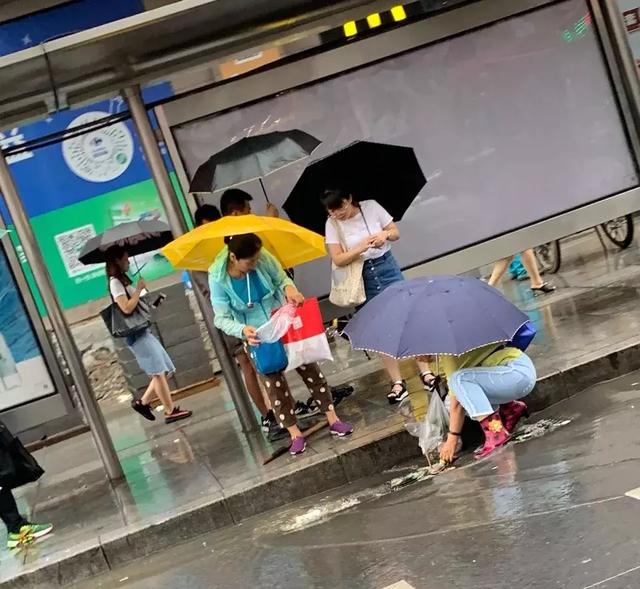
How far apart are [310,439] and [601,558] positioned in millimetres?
2950

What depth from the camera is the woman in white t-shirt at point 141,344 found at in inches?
310

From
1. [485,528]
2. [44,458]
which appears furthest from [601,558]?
[44,458]

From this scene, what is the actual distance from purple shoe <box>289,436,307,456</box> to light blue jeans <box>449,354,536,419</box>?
130 cm

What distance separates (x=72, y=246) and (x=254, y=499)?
6148mm

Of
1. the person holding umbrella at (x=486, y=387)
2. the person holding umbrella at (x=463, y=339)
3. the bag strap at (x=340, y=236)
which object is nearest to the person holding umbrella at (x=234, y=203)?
the bag strap at (x=340, y=236)

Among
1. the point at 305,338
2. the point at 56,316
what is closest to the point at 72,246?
the point at 56,316

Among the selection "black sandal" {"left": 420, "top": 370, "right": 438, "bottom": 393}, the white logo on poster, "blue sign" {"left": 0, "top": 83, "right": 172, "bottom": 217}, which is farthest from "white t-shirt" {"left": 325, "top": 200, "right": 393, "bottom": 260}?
the white logo on poster

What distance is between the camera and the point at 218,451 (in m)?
6.87

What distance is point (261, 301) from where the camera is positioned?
614 centimetres

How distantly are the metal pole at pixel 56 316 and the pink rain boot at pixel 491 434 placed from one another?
10.0ft

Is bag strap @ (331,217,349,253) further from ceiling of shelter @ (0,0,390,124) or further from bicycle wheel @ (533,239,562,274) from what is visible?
bicycle wheel @ (533,239,562,274)

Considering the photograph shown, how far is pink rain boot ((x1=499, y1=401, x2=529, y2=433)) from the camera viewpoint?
565 cm

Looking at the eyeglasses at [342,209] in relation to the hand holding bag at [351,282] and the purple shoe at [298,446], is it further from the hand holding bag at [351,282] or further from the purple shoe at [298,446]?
the purple shoe at [298,446]

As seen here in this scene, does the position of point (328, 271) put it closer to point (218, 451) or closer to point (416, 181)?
point (416, 181)
